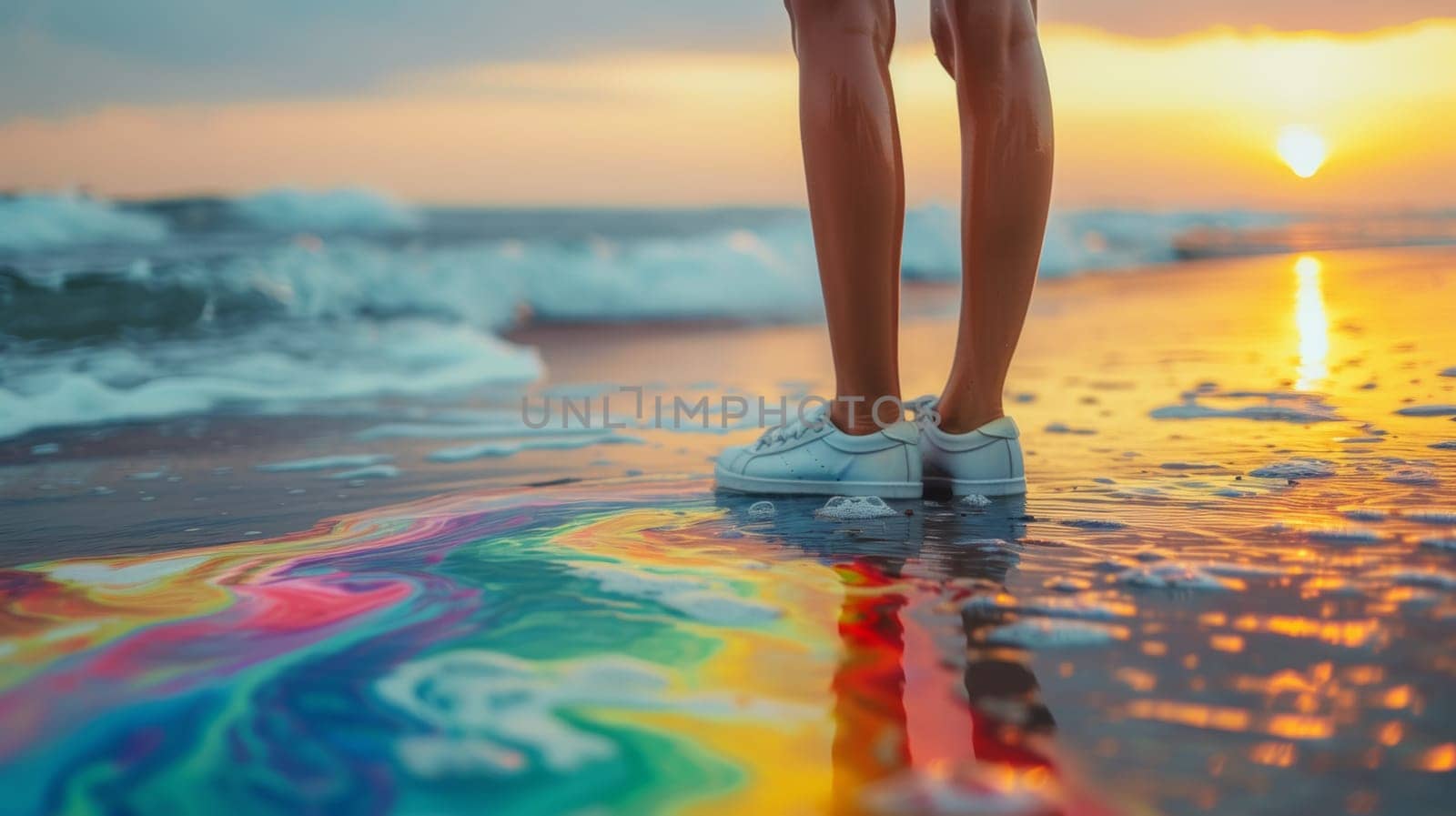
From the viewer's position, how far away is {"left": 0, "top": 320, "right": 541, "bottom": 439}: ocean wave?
10.3ft

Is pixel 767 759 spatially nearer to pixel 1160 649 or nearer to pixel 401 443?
pixel 1160 649

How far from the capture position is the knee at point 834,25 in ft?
5.67

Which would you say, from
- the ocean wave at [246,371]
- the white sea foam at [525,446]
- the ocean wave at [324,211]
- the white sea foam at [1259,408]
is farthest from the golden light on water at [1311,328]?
the ocean wave at [324,211]

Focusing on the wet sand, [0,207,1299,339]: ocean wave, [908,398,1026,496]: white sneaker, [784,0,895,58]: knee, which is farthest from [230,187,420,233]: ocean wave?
[908,398,1026,496]: white sneaker

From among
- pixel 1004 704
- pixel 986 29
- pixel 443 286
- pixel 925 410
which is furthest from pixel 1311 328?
pixel 443 286

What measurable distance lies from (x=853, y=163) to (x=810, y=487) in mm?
524

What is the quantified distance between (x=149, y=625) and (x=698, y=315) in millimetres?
5675

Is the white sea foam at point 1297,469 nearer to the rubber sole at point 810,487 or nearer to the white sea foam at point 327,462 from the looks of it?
the rubber sole at point 810,487

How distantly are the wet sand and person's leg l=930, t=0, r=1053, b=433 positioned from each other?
0.32 meters

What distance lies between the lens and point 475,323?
6316 millimetres

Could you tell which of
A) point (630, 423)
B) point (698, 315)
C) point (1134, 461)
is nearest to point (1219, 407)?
point (1134, 461)

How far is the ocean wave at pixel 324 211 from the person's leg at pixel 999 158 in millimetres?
11172

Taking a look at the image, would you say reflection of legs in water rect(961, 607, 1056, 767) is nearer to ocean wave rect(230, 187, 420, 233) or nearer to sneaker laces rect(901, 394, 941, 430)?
sneaker laces rect(901, 394, 941, 430)

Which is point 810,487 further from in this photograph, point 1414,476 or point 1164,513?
point 1414,476
